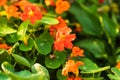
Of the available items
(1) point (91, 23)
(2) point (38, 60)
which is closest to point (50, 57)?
(2) point (38, 60)

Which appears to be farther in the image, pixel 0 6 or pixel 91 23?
pixel 91 23

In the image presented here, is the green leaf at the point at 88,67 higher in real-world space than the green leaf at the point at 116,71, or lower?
lower

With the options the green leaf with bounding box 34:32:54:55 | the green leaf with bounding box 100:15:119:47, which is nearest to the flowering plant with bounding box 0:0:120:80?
the green leaf with bounding box 34:32:54:55

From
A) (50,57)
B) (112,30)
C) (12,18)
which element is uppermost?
(12,18)

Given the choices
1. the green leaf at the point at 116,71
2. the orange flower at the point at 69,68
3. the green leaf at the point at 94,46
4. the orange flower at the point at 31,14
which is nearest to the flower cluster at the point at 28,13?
the orange flower at the point at 31,14

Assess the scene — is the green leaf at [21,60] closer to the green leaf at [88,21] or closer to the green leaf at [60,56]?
the green leaf at [60,56]

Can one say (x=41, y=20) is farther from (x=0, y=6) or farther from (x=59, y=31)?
(x=0, y=6)
